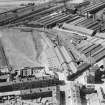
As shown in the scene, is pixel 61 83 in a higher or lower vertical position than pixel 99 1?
lower

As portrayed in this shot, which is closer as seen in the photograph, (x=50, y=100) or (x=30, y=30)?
(x=50, y=100)

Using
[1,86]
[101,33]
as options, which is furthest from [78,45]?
[1,86]

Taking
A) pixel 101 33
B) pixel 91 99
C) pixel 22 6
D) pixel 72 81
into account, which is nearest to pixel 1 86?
pixel 72 81

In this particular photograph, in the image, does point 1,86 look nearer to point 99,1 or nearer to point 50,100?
point 50,100

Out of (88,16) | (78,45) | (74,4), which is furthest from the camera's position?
(74,4)

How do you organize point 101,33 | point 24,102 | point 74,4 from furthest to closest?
point 74,4, point 101,33, point 24,102

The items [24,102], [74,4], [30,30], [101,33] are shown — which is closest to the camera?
[24,102]

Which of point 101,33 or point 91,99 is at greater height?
point 101,33

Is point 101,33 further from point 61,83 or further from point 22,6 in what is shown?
point 22,6

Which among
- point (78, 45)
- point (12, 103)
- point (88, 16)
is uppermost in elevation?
point (88, 16)
